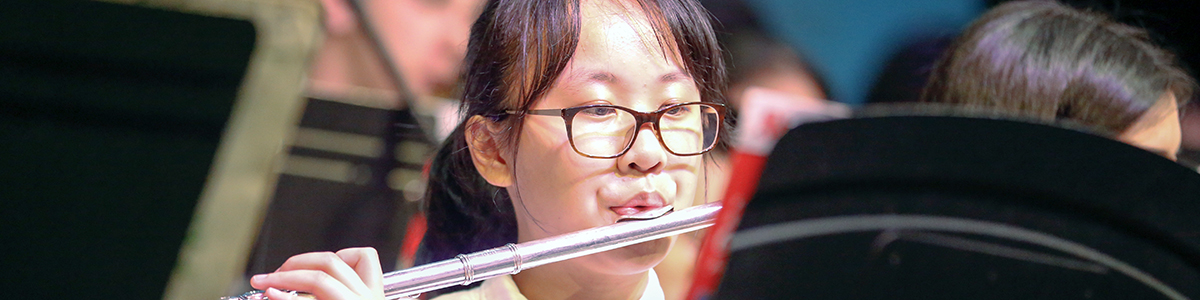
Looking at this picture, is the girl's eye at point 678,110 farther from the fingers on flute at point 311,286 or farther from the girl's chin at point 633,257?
the fingers on flute at point 311,286

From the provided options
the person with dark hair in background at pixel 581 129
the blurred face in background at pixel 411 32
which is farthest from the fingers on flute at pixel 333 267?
the blurred face in background at pixel 411 32

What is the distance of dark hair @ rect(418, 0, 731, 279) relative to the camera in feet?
2.17

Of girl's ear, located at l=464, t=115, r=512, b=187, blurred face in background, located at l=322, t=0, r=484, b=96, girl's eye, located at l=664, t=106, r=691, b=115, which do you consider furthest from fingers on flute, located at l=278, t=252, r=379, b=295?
blurred face in background, located at l=322, t=0, r=484, b=96

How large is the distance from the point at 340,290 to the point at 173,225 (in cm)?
83

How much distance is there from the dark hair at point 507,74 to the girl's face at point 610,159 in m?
0.01

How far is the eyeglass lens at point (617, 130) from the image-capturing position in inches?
24.4

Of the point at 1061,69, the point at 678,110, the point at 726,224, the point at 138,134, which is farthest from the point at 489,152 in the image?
the point at 138,134

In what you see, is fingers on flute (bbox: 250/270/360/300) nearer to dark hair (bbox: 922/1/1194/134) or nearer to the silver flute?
the silver flute

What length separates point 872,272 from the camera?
1.21ft

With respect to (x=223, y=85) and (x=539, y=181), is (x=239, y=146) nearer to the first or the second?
(x=223, y=85)

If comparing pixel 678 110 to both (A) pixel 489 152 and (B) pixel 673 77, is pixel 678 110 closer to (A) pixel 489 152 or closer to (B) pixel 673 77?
(B) pixel 673 77

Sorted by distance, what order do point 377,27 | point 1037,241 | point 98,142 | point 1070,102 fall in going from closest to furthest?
point 1037,241 → point 1070,102 → point 377,27 → point 98,142

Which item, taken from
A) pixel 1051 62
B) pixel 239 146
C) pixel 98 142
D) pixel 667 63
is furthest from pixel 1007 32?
pixel 98 142

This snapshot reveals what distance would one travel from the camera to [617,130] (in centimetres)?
62
